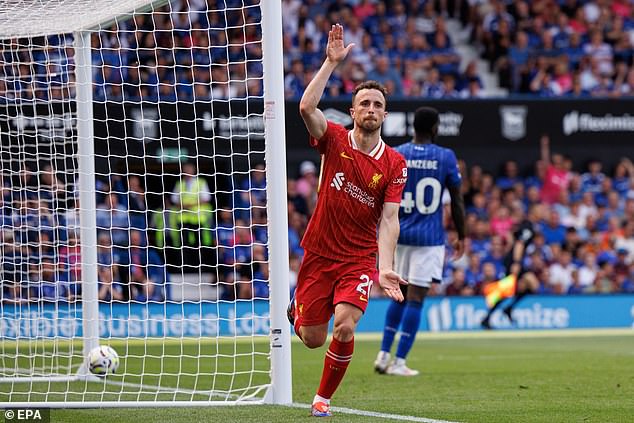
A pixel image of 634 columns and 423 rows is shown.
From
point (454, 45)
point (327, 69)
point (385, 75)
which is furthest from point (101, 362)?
point (454, 45)

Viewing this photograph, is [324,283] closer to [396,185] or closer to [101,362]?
[396,185]

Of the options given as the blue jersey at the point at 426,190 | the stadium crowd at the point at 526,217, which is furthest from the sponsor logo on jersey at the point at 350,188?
the stadium crowd at the point at 526,217

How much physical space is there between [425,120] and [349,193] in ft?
12.0

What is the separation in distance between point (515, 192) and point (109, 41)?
38.3 ft

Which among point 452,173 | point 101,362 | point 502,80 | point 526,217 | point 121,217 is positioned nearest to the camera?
point 101,362

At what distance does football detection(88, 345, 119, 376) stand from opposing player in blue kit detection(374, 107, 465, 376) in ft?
8.66

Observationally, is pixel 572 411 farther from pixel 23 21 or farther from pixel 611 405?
pixel 23 21

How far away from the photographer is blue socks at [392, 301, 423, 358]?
11.3m

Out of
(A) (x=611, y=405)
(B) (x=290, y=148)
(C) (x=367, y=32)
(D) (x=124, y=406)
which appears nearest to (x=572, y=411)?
(A) (x=611, y=405)

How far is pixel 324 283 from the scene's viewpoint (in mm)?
7848

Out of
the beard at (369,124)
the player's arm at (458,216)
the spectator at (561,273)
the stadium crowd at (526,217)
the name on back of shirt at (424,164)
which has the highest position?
the beard at (369,124)

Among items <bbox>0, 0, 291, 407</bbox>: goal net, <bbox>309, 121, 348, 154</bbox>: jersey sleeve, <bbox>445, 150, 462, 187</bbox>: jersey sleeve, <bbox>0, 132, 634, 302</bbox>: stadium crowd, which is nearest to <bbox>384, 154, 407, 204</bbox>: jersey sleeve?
<bbox>309, 121, 348, 154</bbox>: jersey sleeve

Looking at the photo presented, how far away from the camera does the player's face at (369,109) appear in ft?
25.2

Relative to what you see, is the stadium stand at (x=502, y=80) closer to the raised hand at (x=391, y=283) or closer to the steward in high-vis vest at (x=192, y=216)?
the steward in high-vis vest at (x=192, y=216)
